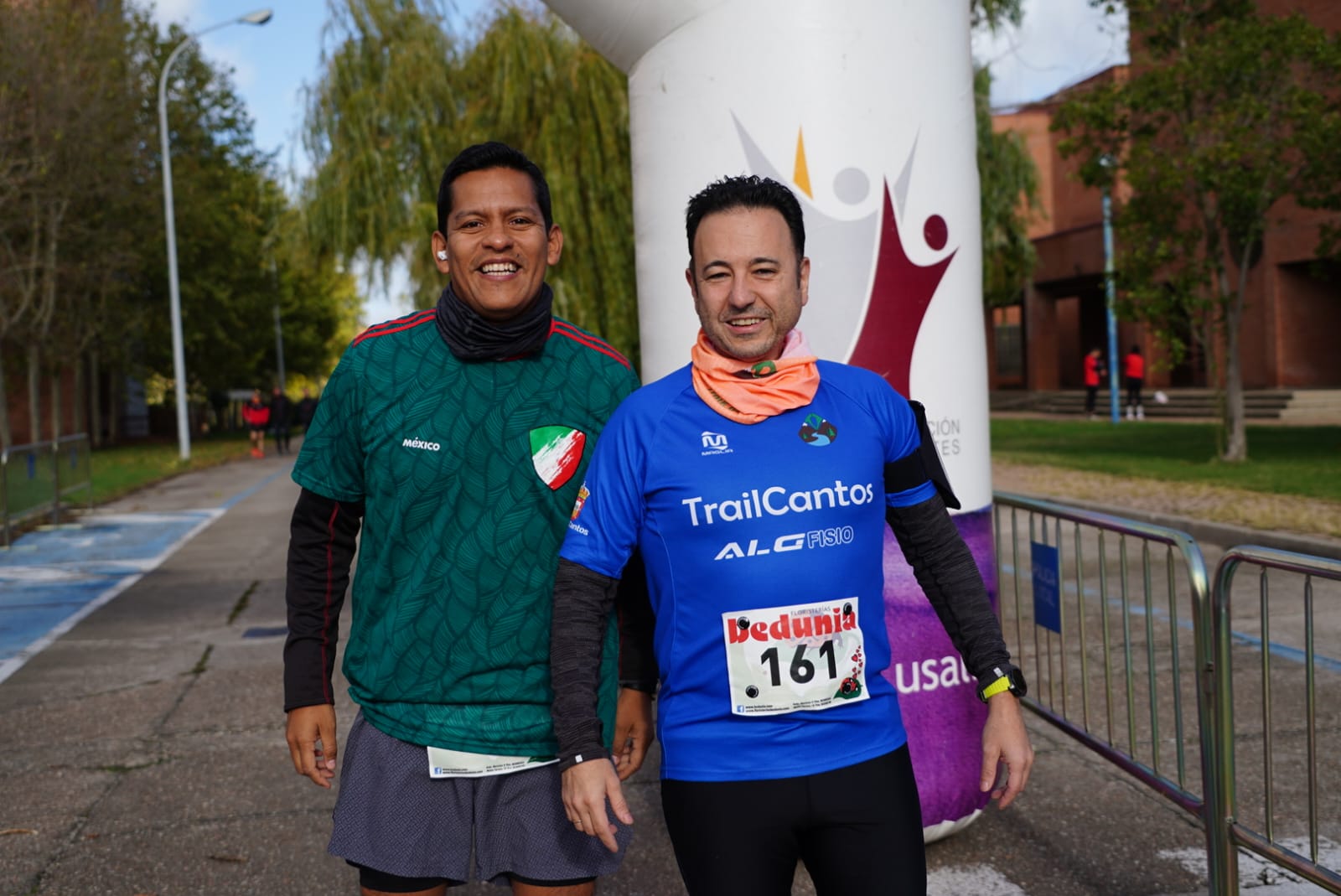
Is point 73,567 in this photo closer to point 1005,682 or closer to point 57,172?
point 1005,682

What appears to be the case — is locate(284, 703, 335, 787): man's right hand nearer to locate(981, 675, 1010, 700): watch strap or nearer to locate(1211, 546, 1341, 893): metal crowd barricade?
locate(981, 675, 1010, 700): watch strap

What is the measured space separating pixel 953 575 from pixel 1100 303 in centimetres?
4305

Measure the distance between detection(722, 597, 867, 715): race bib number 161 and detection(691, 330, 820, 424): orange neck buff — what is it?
0.35m

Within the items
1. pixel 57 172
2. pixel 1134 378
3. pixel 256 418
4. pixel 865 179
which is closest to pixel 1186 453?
pixel 1134 378

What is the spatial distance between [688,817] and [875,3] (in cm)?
267

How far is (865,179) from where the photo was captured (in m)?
3.98

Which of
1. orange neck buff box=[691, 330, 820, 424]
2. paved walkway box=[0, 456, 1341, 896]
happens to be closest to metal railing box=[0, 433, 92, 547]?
paved walkway box=[0, 456, 1341, 896]

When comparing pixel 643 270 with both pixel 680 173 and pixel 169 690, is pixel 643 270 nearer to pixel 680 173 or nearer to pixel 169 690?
pixel 680 173

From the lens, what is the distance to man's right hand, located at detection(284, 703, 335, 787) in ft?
8.43

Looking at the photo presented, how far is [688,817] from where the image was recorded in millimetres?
2254

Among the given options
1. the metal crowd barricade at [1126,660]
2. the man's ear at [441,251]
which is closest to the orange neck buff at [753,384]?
the man's ear at [441,251]

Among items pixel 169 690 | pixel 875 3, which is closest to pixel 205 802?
pixel 169 690

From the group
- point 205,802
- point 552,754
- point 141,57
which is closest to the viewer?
point 552,754

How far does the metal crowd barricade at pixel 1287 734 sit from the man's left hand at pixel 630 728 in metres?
1.55
